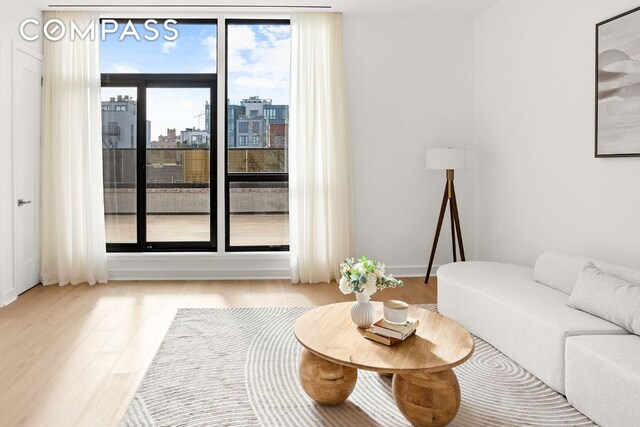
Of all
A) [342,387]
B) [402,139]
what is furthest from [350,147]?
[342,387]

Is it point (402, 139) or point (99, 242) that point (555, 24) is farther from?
point (99, 242)

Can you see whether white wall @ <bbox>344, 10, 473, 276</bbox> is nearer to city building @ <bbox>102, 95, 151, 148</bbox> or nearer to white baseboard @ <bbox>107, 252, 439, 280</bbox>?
white baseboard @ <bbox>107, 252, 439, 280</bbox>

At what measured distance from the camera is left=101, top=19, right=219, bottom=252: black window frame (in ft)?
16.8

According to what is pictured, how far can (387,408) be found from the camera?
7.55 feet

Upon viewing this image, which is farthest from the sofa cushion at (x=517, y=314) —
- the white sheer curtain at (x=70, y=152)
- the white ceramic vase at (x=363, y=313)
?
the white sheer curtain at (x=70, y=152)

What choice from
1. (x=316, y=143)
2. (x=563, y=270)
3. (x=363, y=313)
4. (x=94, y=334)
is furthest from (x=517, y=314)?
(x=94, y=334)

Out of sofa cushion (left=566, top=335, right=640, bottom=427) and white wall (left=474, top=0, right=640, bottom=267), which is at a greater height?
white wall (left=474, top=0, right=640, bottom=267)

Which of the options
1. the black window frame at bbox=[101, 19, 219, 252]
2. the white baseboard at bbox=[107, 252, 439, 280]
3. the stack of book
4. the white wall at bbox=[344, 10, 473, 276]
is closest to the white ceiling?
the white wall at bbox=[344, 10, 473, 276]

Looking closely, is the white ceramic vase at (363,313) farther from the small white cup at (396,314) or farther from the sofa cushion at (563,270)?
the sofa cushion at (563,270)

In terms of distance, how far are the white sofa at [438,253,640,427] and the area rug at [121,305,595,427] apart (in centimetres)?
11

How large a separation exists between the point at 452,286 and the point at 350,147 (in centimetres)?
203

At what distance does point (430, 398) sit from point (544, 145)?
107 inches

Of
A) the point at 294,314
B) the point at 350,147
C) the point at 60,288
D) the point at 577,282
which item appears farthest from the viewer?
the point at 350,147

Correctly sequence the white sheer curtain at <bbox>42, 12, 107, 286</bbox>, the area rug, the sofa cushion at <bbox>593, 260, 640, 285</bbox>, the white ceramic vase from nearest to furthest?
the area rug < the white ceramic vase < the sofa cushion at <bbox>593, 260, 640, 285</bbox> < the white sheer curtain at <bbox>42, 12, 107, 286</bbox>
